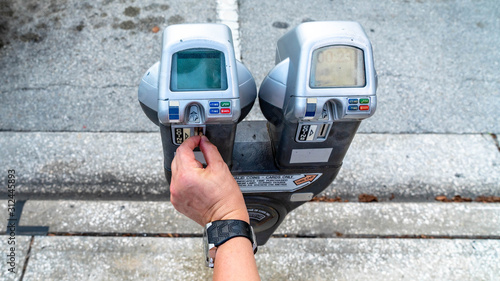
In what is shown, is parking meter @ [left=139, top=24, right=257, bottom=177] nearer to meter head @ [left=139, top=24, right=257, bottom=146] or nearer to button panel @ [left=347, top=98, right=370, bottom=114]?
meter head @ [left=139, top=24, right=257, bottom=146]

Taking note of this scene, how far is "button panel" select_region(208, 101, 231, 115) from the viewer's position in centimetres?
120

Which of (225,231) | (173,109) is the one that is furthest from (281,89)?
(225,231)

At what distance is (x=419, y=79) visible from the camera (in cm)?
343

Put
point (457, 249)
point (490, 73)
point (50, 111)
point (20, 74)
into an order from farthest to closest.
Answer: point (490, 73) → point (20, 74) → point (50, 111) → point (457, 249)

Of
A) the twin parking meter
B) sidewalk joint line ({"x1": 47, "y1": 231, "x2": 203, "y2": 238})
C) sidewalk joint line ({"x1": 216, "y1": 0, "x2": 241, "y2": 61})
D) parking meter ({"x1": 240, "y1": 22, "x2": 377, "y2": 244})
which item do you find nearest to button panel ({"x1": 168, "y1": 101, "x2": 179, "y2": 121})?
the twin parking meter

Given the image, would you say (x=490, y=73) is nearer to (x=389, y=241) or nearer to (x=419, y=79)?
(x=419, y=79)

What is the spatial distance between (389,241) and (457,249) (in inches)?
15.6

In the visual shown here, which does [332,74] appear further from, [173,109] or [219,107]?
[173,109]

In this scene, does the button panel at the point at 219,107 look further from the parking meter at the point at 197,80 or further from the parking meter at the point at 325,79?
the parking meter at the point at 325,79

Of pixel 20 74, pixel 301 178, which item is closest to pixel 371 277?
pixel 301 178

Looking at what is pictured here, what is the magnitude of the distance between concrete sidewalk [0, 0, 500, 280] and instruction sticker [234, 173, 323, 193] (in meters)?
0.18

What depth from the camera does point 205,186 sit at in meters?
1.20

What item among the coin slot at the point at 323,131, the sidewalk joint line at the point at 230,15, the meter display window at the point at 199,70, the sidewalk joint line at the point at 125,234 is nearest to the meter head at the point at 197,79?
the meter display window at the point at 199,70

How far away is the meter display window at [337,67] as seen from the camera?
1.25 m
